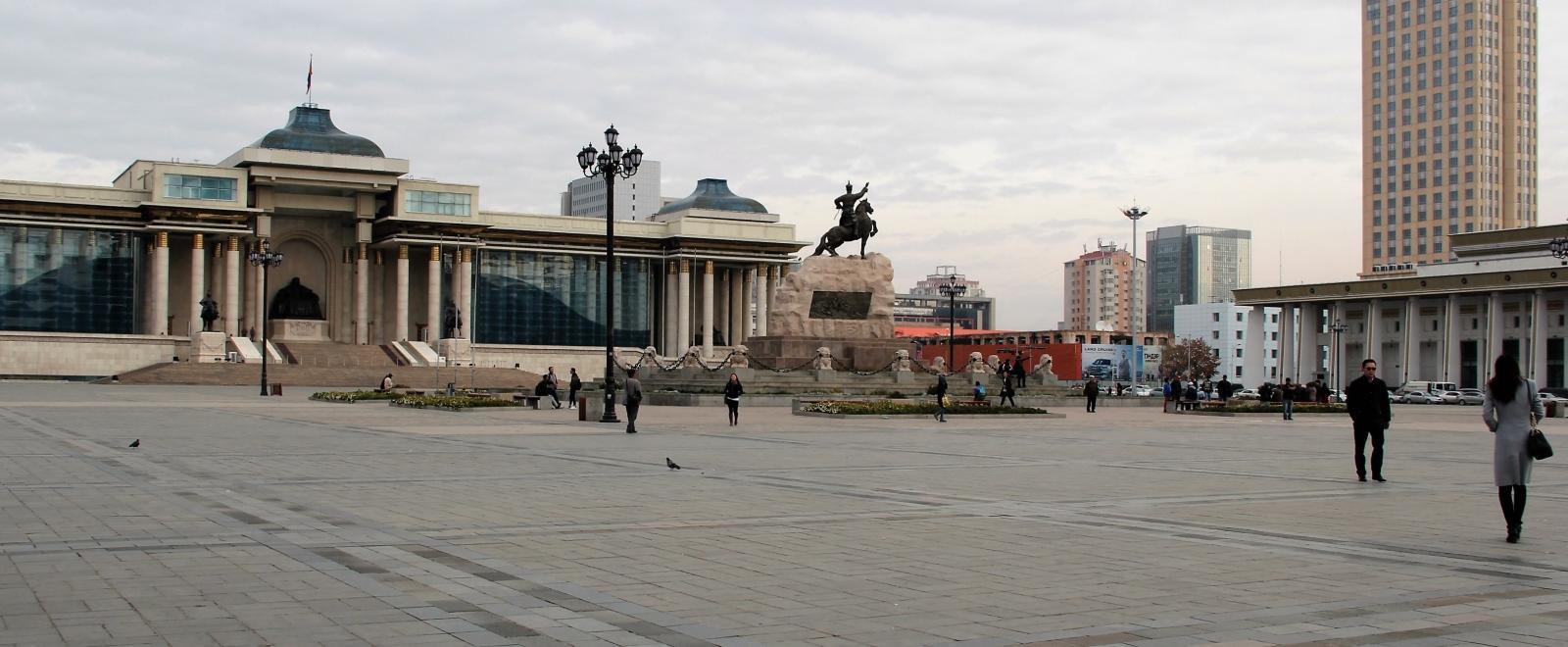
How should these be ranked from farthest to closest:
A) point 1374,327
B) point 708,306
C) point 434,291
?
point 1374,327 < point 708,306 < point 434,291

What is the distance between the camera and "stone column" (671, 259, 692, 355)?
332ft

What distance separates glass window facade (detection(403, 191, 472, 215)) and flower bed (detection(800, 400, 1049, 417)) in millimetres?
58652

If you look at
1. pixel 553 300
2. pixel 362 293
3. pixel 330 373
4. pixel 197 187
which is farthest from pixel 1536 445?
pixel 553 300

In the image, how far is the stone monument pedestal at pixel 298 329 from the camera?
307ft

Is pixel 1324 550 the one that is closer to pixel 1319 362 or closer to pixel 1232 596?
pixel 1232 596

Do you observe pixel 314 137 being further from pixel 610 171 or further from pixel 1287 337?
pixel 1287 337

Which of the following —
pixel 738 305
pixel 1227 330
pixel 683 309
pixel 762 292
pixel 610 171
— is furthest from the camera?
pixel 1227 330

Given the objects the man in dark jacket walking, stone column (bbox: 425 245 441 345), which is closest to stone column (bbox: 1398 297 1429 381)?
stone column (bbox: 425 245 441 345)

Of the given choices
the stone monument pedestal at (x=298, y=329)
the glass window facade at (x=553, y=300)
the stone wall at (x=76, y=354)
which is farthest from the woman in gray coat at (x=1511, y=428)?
the stone monument pedestal at (x=298, y=329)

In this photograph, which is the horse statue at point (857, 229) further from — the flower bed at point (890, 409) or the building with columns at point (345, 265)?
the building with columns at point (345, 265)

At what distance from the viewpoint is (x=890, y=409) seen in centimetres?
3609

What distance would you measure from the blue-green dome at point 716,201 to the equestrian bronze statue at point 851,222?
53.3 metres

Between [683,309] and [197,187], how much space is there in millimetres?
32910

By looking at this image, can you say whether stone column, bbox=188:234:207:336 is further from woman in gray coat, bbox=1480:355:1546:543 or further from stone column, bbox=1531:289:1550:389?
stone column, bbox=1531:289:1550:389
